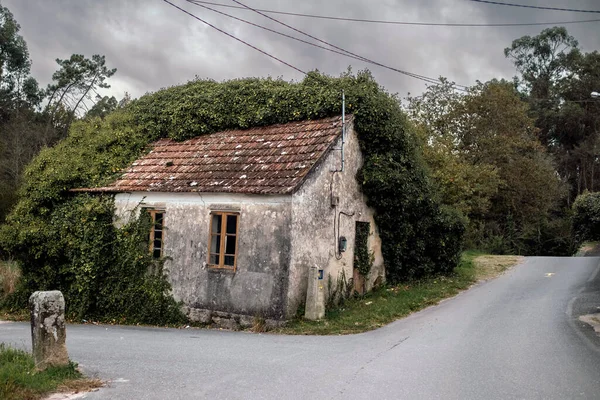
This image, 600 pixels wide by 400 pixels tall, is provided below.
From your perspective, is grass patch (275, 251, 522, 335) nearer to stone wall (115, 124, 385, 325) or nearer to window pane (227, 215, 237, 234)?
stone wall (115, 124, 385, 325)

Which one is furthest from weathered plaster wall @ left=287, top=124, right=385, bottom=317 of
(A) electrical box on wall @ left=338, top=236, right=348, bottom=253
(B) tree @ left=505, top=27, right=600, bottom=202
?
(B) tree @ left=505, top=27, right=600, bottom=202

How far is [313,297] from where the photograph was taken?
43.5ft

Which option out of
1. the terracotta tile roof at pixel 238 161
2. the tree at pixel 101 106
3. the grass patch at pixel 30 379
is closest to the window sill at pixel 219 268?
the terracotta tile roof at pixel 238 161

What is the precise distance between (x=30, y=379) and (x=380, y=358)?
5.35m

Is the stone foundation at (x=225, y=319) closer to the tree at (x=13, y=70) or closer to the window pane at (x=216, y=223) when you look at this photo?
the window pane at (x=216, y=223)

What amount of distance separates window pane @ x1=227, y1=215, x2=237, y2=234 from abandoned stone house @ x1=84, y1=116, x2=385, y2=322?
3cm

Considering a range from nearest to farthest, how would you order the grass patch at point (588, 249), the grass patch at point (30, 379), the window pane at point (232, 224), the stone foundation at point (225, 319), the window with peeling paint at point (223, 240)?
1. the grass patch at point (30, 379)
2. the stone foundation at point (225, 319)
3. the window with peeling paint at point (223, 240)
4. the window pane at point (232, 224)
5. the grass patch at point (588, 249)

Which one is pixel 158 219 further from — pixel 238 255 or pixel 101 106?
pixel 101 106

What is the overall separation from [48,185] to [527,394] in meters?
15.6

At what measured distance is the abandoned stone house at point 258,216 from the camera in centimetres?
1360

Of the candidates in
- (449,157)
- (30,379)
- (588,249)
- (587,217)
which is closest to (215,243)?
(30,379)

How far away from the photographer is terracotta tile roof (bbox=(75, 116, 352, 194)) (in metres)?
14.2

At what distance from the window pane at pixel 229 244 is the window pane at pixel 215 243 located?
0.28 metres

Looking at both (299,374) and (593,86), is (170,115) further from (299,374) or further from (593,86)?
(593,86)
